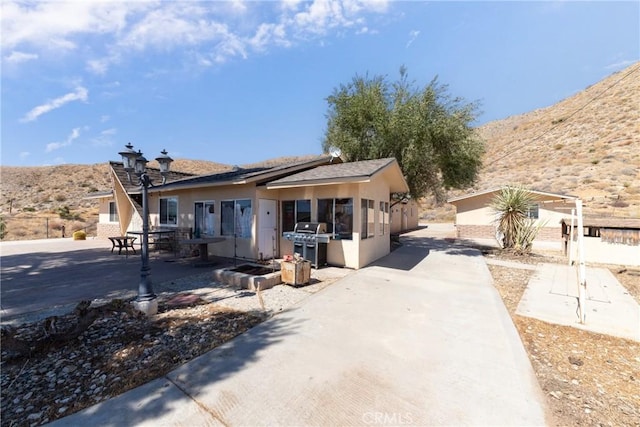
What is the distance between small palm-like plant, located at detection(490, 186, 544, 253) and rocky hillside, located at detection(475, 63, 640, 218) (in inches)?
251

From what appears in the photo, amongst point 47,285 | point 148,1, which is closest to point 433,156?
point 148,1

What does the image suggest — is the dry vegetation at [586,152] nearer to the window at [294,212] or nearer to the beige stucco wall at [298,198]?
the beige stucco wall at [298,198]

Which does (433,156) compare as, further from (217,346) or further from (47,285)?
(47,285)

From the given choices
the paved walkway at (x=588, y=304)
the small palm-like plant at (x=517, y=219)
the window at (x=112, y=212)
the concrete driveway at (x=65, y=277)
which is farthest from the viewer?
the window at (x=112, y=212)

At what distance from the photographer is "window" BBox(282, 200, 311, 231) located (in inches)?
360

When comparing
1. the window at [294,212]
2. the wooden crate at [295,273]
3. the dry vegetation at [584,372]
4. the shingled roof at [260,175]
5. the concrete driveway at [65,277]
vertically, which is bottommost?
the dry vegetation at [584,372]

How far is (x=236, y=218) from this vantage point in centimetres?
977

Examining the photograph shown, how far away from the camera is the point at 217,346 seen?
3.58 m

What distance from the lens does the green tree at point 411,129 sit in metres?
11.2

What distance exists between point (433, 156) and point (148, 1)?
1152 centimetres

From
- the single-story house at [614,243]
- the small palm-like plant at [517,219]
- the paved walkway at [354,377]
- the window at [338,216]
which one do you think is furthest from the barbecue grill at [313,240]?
the single-story house at [614,243]

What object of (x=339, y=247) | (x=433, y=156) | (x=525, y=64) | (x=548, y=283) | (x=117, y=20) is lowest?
(x=548, y=283)

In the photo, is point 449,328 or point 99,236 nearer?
point 449,328

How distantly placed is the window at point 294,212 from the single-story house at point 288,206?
35mm
